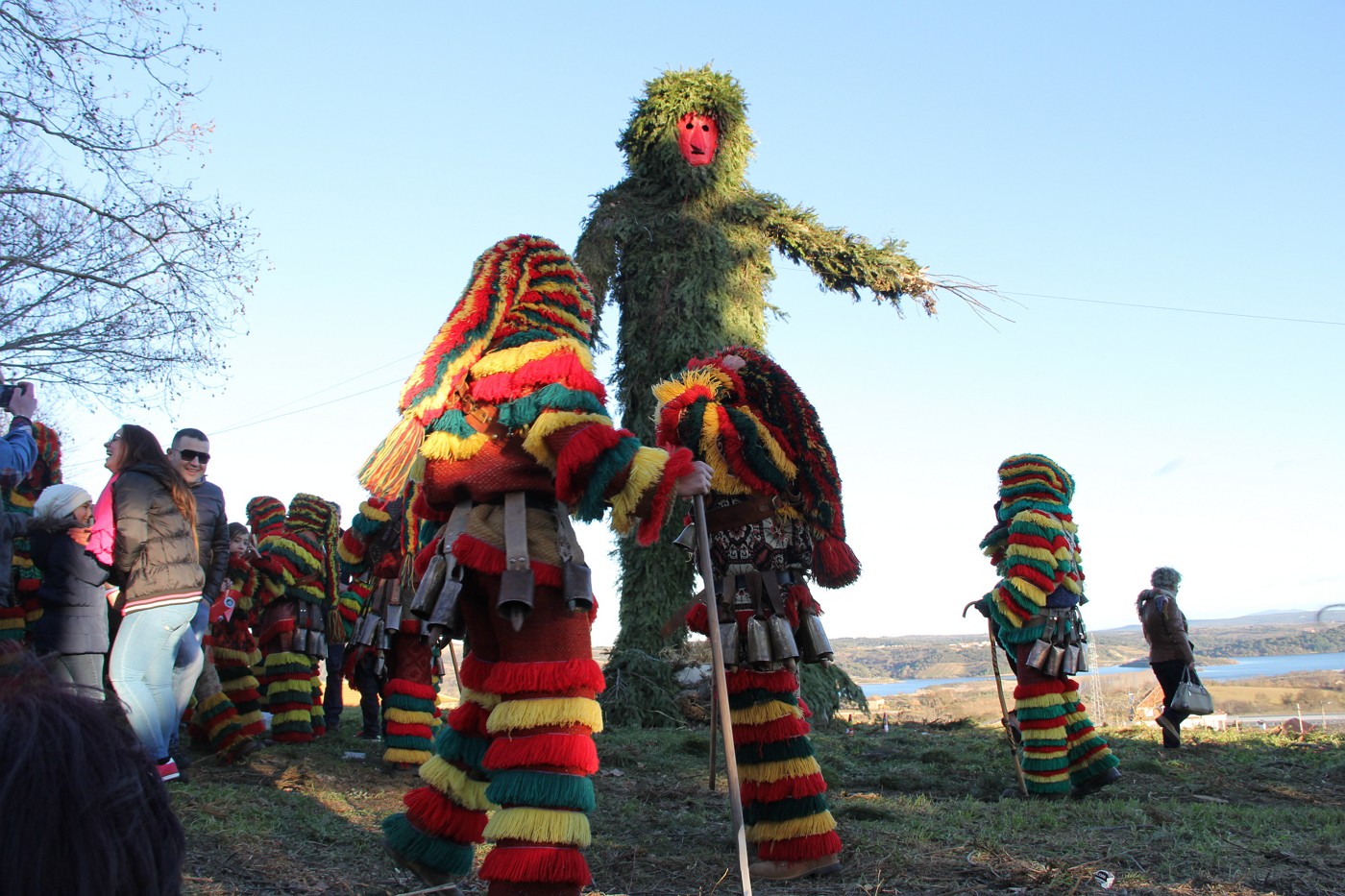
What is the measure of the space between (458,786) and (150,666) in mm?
1990

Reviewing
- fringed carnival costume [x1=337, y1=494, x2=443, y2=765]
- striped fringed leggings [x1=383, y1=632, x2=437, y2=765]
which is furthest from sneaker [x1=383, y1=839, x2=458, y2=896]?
striped fringed leggings [x1=383, y1=632, x2=437, y2=765]

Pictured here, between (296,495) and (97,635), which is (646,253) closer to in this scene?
(296,495)

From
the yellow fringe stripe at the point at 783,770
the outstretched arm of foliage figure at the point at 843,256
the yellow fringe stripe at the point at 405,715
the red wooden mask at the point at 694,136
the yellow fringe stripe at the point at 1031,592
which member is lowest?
the yellow fringe stripe at the point at 783,770

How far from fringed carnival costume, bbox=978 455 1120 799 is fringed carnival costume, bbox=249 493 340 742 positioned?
4528mm

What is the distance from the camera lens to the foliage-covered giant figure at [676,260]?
30.1 ft

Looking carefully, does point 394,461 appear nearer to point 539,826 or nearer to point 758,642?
point 539,826

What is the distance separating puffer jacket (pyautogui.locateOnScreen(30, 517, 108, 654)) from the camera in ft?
17.3

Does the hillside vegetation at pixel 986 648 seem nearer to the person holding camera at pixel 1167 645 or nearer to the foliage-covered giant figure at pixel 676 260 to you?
the person holding camera at pixel 1167 645

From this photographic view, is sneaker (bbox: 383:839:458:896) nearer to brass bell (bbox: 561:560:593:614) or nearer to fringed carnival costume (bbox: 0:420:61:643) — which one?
brass bell (bbox: 561:560:593:614)

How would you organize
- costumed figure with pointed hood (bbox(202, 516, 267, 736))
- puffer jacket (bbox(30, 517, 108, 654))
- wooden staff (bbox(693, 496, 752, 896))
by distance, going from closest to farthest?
1. wooden staff (bbox(693, 496, 752, 896))
2. puffer jacket (bbox(30, 517, 108, 654))
3. costumed figure with pointed hood (bbox(202, 516, 267, 736))

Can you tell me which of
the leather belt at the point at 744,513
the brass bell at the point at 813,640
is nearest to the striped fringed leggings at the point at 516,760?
the leather belt at the point at 744,513

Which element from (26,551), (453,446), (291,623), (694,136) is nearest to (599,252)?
(694,136)

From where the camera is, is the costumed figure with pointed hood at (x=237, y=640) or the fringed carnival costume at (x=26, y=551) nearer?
the fringed carnival costume at (x=26, y=551)

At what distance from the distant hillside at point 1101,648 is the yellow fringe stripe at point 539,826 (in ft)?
68.2
